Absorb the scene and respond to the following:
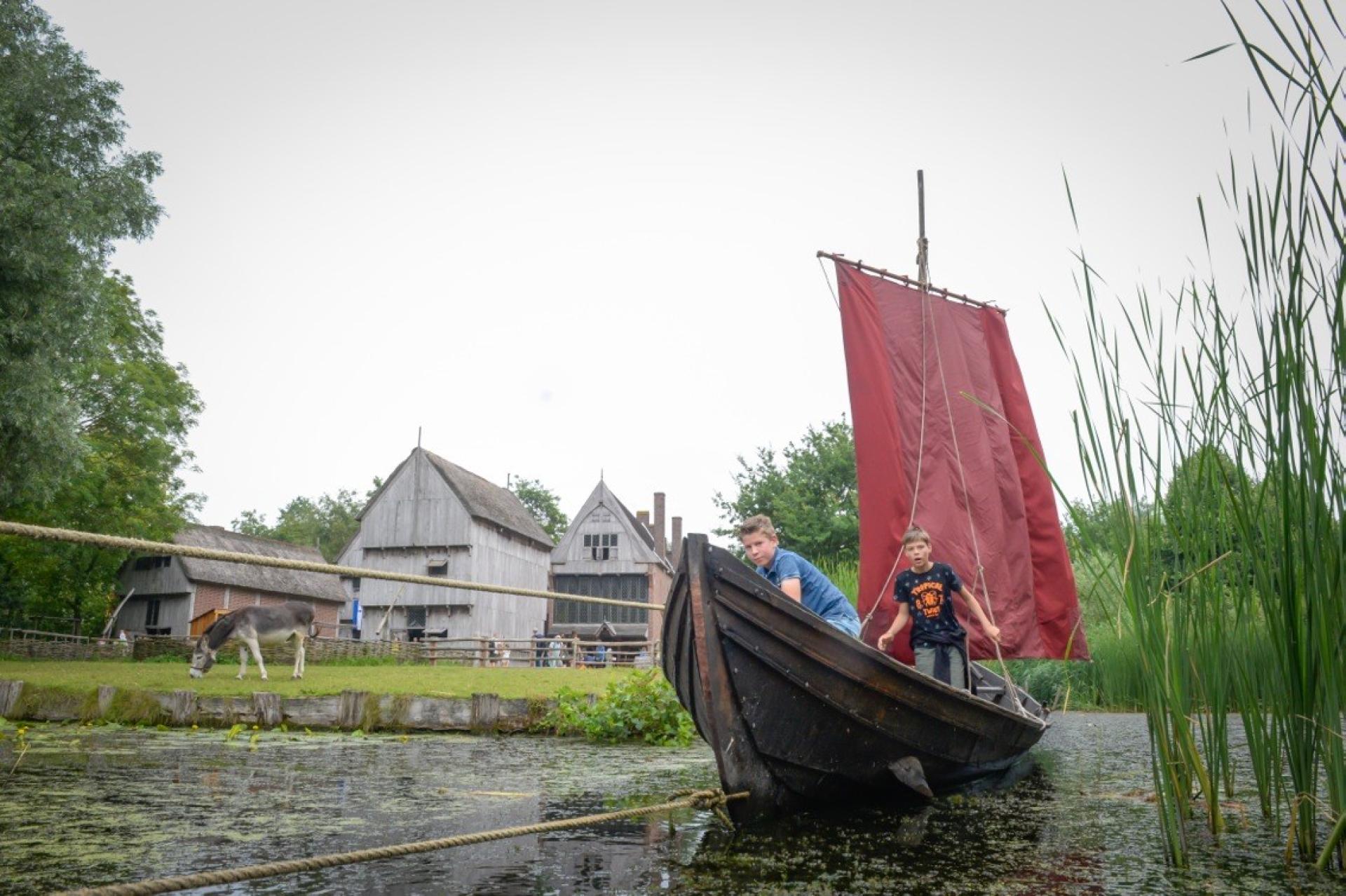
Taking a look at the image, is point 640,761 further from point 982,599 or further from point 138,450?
point 138,450

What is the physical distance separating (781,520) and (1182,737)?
99.8 ft

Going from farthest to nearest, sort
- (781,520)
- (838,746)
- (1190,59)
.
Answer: (781,520)
(838,746)
(1190,59)

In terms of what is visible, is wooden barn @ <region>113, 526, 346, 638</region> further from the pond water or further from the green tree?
the pond water

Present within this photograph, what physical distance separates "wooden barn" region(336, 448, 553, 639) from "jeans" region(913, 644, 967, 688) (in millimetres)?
28830

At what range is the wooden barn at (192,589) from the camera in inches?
1337

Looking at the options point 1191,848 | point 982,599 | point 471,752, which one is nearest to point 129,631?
point 471,752

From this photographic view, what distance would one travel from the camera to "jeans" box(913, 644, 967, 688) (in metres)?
6.58

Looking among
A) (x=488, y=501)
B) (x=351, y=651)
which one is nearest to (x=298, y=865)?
(x=351, y=651)

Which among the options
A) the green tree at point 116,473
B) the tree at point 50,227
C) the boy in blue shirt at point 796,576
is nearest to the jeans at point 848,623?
the boy in blue shirt at point 796,576

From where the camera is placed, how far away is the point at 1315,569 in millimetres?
2883

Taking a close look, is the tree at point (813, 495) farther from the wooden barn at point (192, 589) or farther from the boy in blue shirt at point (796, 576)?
the boy in blue shirt at point (796, 576)

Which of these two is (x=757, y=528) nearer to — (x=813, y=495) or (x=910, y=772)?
(x=910, y=772)

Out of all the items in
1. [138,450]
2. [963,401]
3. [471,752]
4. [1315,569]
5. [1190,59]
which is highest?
[138,450]

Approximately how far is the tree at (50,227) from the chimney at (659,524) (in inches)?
1066
